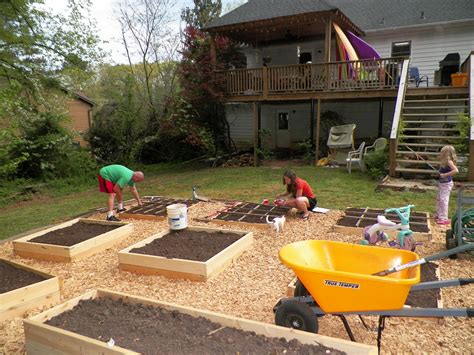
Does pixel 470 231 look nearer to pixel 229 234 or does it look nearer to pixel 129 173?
pixel 229 234

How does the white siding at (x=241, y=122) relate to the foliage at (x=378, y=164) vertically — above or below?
above

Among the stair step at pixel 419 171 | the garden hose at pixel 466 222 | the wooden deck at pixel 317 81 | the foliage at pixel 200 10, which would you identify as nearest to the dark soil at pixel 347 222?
the garden hose at pixel 466 222

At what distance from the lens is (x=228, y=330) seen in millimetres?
2764

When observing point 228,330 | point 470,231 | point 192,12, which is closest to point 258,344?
point 228,330

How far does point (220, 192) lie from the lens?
9484mm

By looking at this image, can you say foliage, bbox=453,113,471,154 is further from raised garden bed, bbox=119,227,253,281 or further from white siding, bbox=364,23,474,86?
raised garden bed, bbox=119,227,253,281

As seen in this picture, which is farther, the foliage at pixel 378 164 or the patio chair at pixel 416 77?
the patio chair at pixel 416 77

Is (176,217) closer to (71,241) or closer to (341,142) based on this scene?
(71,241)

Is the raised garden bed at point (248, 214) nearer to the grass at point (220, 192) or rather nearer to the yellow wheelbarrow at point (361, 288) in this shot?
the grass at point (220, 192)

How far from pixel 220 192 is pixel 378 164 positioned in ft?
14.2

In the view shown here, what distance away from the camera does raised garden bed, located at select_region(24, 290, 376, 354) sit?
2488mm

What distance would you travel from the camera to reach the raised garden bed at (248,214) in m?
6.36

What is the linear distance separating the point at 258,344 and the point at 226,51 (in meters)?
14.8

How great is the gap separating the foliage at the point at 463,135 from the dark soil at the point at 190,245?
6565mm
